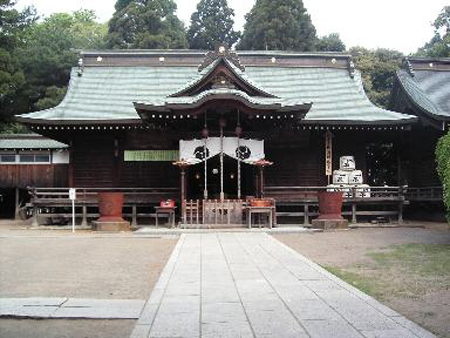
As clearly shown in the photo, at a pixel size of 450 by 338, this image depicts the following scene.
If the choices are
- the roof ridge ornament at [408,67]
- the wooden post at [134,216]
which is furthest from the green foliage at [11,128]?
the roof ridge ornament at [408,67]

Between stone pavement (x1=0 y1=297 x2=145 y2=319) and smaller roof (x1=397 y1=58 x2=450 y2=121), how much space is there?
1756cm

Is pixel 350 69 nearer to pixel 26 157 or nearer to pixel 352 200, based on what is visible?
pixel 352 200

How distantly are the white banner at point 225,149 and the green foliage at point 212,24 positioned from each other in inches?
1369

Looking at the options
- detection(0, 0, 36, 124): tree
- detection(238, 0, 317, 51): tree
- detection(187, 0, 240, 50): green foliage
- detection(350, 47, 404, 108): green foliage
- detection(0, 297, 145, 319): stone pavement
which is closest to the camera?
detection(0, 297, 145, 319): stone pavement

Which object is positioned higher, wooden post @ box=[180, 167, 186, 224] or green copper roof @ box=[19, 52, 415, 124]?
green copper roof @ box=[19, 52, 415, 124]

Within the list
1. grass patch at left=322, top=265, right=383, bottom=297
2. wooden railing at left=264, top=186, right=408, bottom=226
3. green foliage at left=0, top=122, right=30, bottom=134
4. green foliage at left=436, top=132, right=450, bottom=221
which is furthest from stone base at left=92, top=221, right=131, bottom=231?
green foliage at left=0, top=122, right=30, bottom=134

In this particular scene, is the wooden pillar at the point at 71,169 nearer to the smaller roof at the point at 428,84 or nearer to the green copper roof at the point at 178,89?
the green copper roof at the point at 178,89

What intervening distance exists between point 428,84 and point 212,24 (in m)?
31.0

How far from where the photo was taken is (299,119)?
19797mm

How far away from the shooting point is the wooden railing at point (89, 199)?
2028cm

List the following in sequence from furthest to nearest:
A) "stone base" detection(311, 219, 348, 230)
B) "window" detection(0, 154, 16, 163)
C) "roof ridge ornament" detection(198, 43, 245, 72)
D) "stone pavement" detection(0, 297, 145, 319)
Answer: "window" detection(0, 154, 16, 163), "roof ridge ornament" detection(198, 43, 245, 72), "stone base" detection(311, 219, 348, 230), "stone pavement" detection(0, 297, 145, 319)

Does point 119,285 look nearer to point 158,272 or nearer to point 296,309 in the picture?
point 158,272

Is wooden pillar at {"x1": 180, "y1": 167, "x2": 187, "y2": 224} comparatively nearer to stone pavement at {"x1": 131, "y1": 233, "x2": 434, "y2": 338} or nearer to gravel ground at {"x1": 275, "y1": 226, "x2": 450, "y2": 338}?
gravel ground at {"x1": 275, "y1": 226, "x2": 450, "y2": 338}

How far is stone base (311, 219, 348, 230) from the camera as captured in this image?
1806 cm
